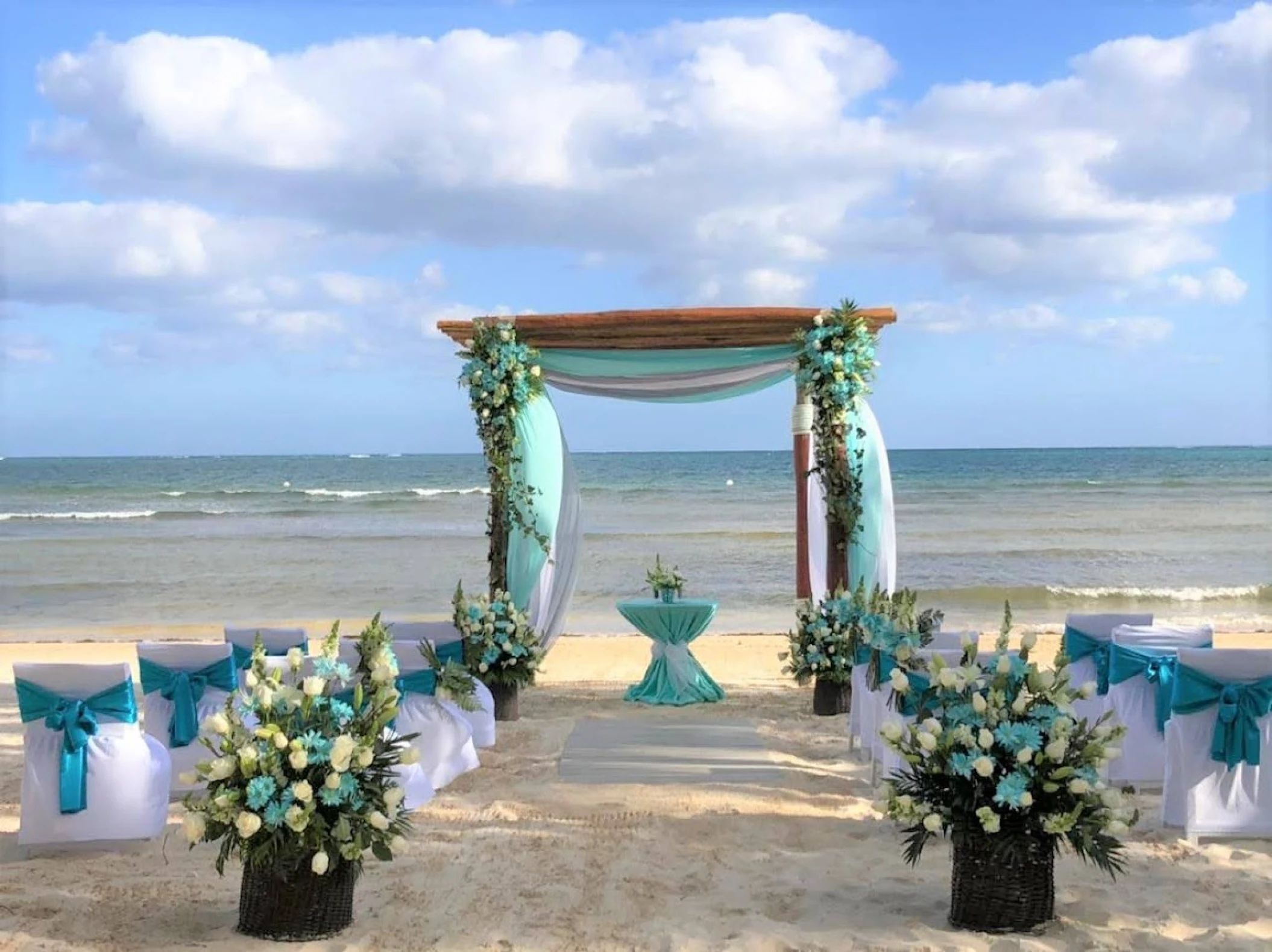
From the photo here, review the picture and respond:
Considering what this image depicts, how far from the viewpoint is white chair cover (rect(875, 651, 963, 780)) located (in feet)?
18.3

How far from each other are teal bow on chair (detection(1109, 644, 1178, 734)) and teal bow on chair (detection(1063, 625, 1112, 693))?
0.67 ft

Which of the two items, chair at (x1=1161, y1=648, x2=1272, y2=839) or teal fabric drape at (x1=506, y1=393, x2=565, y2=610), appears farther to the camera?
teal fabric drape at (x1=506, y1=393, x2=565, y2=610)

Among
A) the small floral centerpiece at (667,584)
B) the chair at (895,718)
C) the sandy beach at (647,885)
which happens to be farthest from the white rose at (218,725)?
the small floral centerpiece at (667,584)

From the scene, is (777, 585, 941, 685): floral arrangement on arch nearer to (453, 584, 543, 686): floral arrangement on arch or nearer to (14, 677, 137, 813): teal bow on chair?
(453, 584, 543, 686): floral arrangement on arch

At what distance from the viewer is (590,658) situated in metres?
11.2

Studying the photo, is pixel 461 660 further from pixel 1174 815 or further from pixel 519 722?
pixel 1174 815

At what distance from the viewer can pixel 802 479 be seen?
9.46m

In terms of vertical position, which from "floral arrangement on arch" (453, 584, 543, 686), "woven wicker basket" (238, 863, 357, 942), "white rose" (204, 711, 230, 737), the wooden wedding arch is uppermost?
the wooden wedding arch

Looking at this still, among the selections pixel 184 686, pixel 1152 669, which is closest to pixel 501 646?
pixel 184 686

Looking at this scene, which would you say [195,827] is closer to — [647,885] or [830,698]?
[647,885]

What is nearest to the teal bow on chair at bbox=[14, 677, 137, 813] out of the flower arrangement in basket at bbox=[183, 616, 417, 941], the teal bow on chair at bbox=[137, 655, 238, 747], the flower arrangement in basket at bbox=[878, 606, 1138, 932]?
the teal bow on chair at bbox=[137, 655, 238, 747]

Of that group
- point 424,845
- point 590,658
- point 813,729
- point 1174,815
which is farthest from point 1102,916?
point 590,658

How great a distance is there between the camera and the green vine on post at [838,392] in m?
8.71

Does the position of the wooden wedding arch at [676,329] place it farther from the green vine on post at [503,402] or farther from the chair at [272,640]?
the chair at [272,640]
